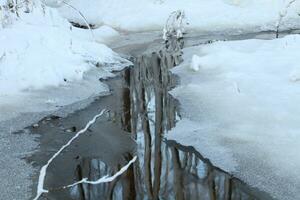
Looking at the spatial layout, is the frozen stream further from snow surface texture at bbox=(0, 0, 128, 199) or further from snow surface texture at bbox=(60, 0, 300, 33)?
snow surface texture at bbox=(60, 0, 300, 33)

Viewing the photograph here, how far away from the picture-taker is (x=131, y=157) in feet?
13.7

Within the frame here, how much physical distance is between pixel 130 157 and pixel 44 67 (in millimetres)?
2293

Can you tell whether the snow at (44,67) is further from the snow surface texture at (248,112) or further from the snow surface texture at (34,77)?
the snow surface texture at (248,112)

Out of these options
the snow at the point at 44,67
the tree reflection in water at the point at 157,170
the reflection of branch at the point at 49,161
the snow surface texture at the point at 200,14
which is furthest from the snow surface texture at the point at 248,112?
the snow surface texture at the point at 200,14

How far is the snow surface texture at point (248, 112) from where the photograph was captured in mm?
3846

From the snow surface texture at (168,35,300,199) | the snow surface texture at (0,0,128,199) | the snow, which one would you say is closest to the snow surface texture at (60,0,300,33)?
the snow surface texture at (168,35,300,199)

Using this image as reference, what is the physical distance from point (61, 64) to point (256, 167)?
3272mm

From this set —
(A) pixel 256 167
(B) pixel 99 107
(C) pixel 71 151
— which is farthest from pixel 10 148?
(A) pixel 256 167

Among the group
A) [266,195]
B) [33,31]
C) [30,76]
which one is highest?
[33,31]

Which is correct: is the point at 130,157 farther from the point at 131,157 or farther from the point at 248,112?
the point at 248,112

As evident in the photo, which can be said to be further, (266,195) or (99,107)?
(99,107)

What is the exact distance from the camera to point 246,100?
5.21 meters

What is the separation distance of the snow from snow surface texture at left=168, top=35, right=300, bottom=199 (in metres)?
1.14

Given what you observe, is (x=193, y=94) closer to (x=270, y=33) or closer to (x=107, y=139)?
(x=107, y=139)
